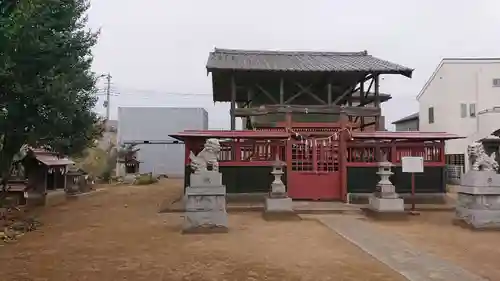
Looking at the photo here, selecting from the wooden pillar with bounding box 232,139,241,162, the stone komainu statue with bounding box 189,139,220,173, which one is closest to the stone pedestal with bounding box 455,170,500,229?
the stone komainu statue with bounding box 189,139,220,173

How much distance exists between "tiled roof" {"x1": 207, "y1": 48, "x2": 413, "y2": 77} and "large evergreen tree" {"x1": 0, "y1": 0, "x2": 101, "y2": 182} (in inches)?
215

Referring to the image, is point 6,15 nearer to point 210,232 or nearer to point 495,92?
Result: point 210,232

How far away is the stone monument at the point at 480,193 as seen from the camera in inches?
431

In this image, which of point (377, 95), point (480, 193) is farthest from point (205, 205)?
point (377, 95)

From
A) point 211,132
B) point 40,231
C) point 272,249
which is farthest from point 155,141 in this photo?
point 272,249

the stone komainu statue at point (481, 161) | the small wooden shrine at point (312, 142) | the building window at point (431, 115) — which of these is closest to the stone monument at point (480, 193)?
the stone komainu statue at point (481, 161)

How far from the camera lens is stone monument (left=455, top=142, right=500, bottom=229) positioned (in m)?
10.9

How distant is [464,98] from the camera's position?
27.3 meters

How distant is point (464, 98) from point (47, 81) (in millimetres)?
24507

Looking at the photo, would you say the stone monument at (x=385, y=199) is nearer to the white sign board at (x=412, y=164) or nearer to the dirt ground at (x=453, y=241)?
the dirt ground at (x=453, y=241)

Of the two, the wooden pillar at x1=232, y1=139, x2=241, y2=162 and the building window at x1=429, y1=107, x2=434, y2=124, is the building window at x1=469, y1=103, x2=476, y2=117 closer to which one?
the building window at x1=429, y1=107, x2=434, y2=124

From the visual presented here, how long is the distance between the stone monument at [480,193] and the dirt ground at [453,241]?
1.28 feet

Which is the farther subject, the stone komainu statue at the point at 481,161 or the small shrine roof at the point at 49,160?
the small shrine roof at the point at 49,160

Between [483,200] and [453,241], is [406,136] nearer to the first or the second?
[483,200]
